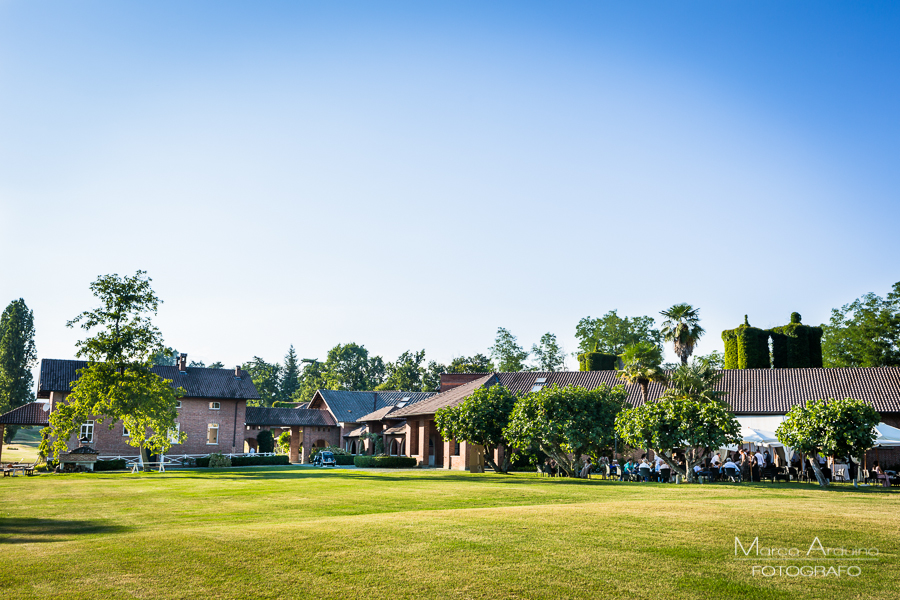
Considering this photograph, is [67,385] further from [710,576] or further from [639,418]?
[710,576]

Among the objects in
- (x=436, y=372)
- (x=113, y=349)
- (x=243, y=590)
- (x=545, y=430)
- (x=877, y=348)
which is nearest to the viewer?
(x=243, y=590)

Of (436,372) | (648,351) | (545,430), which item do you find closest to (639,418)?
(545,430)

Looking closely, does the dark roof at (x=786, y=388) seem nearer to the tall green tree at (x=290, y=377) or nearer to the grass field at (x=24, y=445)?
the grass field at (x=24, y=445)

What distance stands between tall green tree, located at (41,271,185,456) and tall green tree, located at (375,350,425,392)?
164ft

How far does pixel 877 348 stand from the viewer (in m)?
60.3

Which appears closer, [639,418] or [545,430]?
[639,418]

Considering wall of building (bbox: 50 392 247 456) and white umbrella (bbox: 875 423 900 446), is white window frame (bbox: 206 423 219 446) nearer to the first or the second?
wall of building (bbox: 50 392 247 456)

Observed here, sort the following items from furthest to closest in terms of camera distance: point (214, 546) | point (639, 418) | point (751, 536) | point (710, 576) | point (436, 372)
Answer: point (436, 372), point (639, 418), point (751, 536), point (214, 546), point (710, 576)

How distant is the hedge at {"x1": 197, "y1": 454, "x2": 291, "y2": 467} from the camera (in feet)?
150

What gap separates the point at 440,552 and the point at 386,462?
113ft

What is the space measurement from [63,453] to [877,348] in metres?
63.9

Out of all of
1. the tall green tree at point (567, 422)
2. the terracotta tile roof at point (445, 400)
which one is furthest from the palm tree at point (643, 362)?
the terracotta tile roof at point (445, 400)

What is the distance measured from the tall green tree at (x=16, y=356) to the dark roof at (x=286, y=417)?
25.1 metres

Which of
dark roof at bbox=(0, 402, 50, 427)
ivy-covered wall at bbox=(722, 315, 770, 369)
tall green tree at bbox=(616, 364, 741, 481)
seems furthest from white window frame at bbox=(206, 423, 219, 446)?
ivy-covered wall at bbox=(722, 315, 770, 369)
